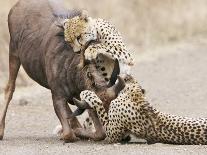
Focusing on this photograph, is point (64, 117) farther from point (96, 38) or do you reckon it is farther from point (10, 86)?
point (10, 86)

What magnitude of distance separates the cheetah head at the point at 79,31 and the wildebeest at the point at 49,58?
115 mm

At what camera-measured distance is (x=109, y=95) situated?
31.5 feet

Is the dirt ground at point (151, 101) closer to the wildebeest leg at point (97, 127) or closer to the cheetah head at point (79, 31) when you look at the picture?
the wildebeest leg at point (97, 127)

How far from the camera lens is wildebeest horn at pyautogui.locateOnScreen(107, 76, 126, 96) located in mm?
9469

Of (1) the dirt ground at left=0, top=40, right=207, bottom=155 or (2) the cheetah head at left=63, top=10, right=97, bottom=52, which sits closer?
(1) the dirt ground at left=0, top=40, right=207, bottom=155

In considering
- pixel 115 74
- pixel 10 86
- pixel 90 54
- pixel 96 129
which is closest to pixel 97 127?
pixel 96 129

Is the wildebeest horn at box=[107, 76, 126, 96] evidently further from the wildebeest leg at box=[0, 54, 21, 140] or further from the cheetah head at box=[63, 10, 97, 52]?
the wildebeest leg at box=[0, 54, 21, 140]

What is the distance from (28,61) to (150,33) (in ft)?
32.4

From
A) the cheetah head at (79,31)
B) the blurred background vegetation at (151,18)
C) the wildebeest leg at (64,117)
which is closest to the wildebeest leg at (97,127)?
the wildebeest leg at (64,117)

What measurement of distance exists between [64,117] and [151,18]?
36.9 feet

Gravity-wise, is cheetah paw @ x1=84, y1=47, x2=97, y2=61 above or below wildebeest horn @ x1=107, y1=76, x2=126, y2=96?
above

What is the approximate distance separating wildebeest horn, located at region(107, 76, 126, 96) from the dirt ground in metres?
0.55

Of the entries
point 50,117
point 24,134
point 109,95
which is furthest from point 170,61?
point 109,95

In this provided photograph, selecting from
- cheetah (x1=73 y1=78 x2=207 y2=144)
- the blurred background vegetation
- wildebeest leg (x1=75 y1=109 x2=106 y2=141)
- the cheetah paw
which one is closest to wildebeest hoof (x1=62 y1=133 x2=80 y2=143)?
wildebeest leg (x1=75 y1=109 x2=106 y2=141)
